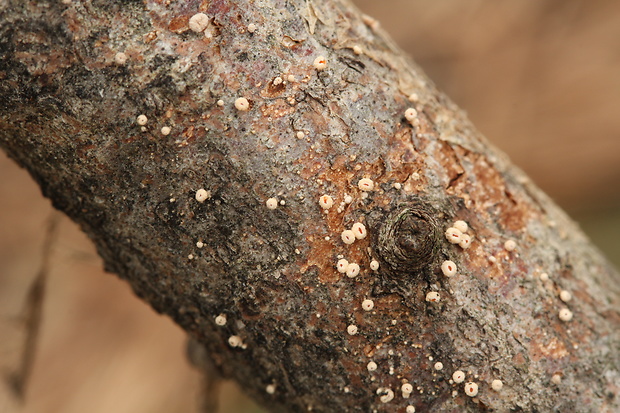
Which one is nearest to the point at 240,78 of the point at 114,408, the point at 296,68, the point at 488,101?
the point at 296,68

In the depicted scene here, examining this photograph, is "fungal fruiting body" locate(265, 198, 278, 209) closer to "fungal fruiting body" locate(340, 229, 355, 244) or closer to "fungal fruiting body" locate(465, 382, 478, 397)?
"fungal fruiting body" locate(340, 229, 355, 244)

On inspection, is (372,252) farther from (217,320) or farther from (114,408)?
(114,408)

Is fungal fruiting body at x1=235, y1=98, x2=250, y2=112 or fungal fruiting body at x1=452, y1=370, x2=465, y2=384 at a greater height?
fungal fruiting body at x1=235, y1=98, x2=250, y2=112

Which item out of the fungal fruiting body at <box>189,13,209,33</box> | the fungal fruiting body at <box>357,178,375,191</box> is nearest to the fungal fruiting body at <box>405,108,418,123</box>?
the fungal fruiting body at <box>357,178,375,191</box>

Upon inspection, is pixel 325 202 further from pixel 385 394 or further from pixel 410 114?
pixel 385 394

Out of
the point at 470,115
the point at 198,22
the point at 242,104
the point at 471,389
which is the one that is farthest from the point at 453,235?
the point at 470,115

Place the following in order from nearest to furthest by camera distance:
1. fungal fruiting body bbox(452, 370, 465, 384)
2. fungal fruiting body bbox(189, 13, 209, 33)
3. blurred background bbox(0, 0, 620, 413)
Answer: fungal fruiting body bbox(189, 13, 209, 33) → fungal fruiting body bbox(452, 370, 465, 384) → blurred background bbox(0, 0, 620, 413)
